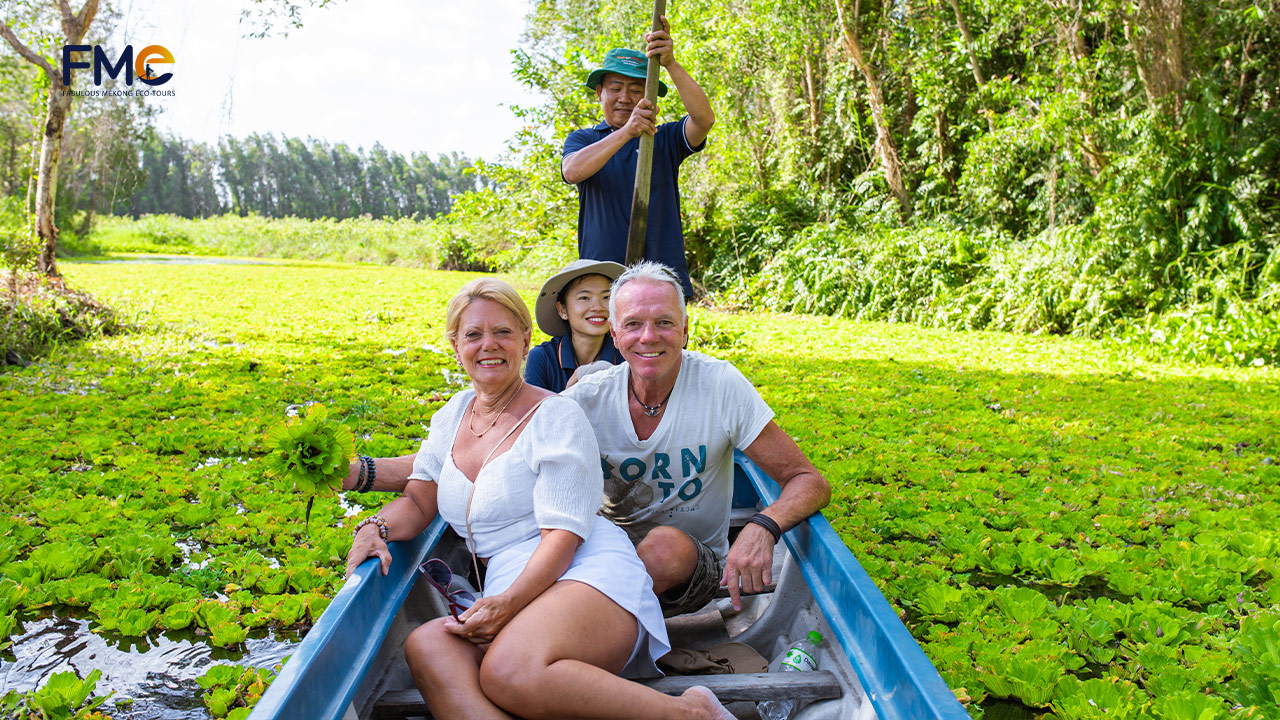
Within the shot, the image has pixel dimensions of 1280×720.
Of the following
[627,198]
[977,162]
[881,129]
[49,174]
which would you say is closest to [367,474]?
[627,198]

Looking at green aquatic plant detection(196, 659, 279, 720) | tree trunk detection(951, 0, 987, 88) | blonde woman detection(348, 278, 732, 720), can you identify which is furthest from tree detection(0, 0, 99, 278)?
tree trunk detection(951, 0, 987, 88)

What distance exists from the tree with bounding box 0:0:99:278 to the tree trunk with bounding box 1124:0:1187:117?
10.8 meters

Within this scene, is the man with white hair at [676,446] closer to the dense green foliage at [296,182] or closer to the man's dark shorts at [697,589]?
the man's dark shorts at [697,589]

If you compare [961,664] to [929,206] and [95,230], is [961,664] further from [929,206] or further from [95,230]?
[95,230]

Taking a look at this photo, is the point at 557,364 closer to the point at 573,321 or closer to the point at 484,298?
the point at 573,321

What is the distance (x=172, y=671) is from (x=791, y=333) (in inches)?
356

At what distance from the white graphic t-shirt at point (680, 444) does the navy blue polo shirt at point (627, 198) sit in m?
1.21

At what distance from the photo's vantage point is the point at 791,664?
2.06m

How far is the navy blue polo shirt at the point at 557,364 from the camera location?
3.30 meters

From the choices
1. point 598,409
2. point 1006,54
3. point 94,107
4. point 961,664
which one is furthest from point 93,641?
point 1006,54

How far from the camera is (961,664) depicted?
2.38 meters

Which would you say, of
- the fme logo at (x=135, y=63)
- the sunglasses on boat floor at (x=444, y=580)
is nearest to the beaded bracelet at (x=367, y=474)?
the sunglasses on boat floor at (x=444, y=580)

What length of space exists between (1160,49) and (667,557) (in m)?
9.10

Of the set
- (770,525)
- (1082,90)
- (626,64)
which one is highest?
(1082,90)
